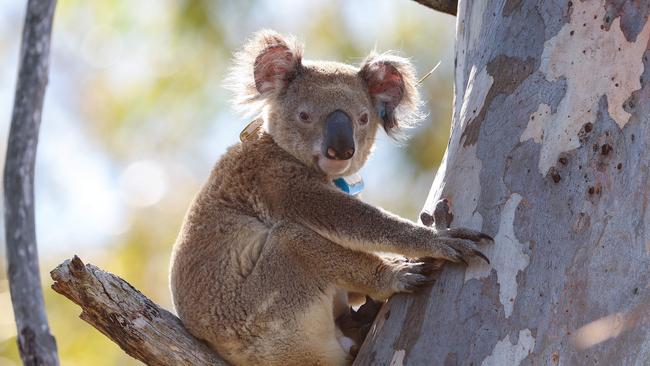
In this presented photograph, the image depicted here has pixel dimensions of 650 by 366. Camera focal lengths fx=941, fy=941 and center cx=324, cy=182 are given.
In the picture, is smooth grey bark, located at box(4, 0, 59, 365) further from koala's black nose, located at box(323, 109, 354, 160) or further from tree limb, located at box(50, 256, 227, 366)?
koala's black nose, located at box(323, 109, 354, 160)

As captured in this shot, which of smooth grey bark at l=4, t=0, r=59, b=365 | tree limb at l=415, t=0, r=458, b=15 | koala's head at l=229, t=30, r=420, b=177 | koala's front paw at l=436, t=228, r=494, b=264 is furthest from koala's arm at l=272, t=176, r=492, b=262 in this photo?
tree limb at l=415, t=0, r=458, b=15

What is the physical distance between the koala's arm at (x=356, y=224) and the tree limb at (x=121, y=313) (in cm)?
82

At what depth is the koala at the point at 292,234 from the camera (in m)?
4.20

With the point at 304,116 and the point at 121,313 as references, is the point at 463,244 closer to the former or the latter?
the point at 121,313

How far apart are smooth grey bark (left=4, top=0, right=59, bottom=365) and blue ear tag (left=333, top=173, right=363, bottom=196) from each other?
5.94ft

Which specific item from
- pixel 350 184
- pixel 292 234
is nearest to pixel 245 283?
pixel 292 234

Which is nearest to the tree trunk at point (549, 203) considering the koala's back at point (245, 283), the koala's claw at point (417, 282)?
the koala's claw at point (417, 282)

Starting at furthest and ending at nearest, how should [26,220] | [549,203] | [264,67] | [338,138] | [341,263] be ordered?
1. [264,67]
2. [338,138]
3. [341,263]
4. [549,203]
5. [26,220]

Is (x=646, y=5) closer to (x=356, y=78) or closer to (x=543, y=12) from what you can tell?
(x=543, y=12)

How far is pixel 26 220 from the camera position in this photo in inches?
133

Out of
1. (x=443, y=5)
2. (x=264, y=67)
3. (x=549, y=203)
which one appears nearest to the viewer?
(x=549, y=203)

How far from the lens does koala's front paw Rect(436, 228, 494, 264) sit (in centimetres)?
363

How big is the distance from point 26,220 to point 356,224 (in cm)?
151

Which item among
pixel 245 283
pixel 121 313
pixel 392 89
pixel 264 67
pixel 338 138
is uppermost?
pixel 392 89
